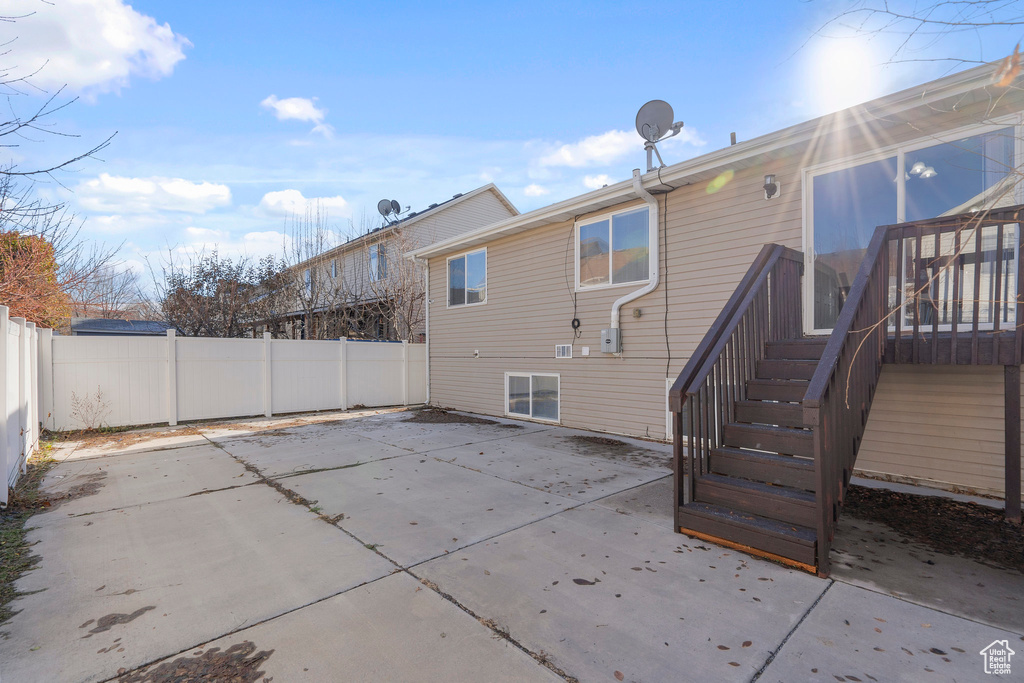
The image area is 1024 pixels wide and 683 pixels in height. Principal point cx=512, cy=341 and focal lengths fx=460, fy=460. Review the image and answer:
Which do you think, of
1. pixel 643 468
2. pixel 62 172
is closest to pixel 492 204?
pixel 643 468

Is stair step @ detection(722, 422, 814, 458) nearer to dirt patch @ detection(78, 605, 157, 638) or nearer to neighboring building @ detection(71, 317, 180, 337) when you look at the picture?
dirt patch @ detection(78, 605, 157, 638)

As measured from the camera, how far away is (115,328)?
11.0m

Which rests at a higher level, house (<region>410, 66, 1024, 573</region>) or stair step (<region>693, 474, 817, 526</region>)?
house (<region>410, 66, 1024, 573</region>)

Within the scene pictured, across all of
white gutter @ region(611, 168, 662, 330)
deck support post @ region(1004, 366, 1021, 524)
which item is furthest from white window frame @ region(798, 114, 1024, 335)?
white gutter @ region(611, 168, 662, 330)

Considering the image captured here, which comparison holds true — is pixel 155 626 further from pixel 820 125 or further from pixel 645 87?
pixel 645 87

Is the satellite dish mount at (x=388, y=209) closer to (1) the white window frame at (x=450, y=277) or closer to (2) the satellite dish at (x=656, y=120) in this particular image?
(1) the white window frame at (x=450, y=277)

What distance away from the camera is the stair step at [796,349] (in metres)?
3.85

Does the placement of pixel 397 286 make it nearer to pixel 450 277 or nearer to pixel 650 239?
pixel 450 277

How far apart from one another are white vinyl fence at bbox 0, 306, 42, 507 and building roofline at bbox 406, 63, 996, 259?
6.34 meters

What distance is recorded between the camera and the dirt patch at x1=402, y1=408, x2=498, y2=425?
28.0 feet

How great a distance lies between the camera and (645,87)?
6688mm

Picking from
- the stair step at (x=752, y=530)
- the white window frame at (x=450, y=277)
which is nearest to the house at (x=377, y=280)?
the white window frame at (x=450, y=277)

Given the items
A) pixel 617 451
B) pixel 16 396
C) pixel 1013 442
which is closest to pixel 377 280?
pixel 16 396

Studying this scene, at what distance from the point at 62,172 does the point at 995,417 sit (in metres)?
7.19
